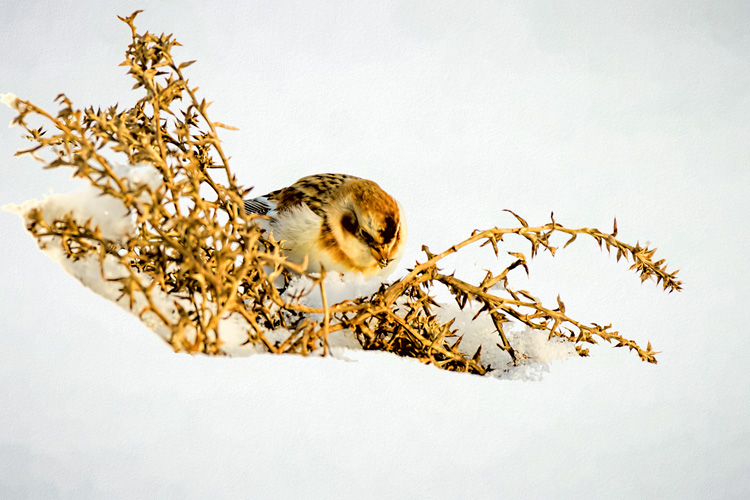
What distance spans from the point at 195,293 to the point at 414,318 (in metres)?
0.43

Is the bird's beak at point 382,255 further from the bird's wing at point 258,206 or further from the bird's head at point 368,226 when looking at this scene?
the bird's wing at point 258,206

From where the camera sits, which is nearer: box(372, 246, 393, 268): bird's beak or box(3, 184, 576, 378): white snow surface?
box(3, 184, 576, 378): white snow surface

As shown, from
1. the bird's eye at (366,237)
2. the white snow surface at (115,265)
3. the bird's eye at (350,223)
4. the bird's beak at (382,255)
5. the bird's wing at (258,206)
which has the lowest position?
the white snow surface at (115,265)

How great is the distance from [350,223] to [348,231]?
21mm

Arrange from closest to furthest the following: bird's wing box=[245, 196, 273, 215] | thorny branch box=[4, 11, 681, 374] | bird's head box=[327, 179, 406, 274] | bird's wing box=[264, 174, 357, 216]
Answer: thorny branch box=[4, 11, 681, 374] → bird's head box=[327, 179, 406, 274] → bird's wing box=[264, 174, 357, 216] → bird's wing box=[245, 196, 273, 215]

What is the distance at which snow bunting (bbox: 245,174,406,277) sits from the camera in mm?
1680

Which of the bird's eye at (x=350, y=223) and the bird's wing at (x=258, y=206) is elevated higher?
the bird's wing at (x=258, y=206)

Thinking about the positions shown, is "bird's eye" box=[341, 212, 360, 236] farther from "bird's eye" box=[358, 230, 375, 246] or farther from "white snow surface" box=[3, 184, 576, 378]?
"white snow surface" box=[3, 184, 576, 378]

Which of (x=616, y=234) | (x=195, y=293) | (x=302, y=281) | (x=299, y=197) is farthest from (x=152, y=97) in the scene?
(x=616, y=234)

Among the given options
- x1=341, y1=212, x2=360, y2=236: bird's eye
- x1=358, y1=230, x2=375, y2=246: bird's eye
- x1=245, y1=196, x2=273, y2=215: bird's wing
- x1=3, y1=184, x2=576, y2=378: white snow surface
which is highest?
x1=245, y1=196, x2=273, y2=215: bird's wing

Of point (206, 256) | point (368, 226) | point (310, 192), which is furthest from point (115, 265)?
point (310, 192)

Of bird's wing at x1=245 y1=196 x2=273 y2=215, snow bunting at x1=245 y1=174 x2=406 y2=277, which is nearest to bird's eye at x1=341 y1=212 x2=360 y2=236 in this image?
snow bunting at x1=245 y1=174 x2=406 y2=277

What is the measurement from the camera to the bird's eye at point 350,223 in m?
1.72

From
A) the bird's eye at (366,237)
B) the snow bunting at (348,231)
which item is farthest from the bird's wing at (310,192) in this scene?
the bird's eye at (366,237)
